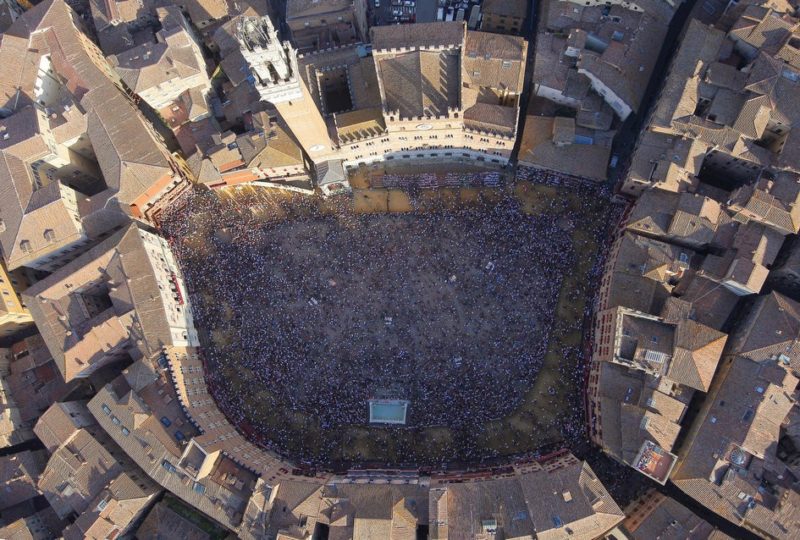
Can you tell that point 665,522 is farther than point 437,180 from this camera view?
No

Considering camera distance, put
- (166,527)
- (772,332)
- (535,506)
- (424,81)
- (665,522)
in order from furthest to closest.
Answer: (424,81), (166,527), (772,332), (665,522), (535,506)

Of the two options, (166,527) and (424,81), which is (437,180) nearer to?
(424,81)

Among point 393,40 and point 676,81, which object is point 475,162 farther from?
point 676,81

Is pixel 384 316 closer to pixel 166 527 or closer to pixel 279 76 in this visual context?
pixel 279 76

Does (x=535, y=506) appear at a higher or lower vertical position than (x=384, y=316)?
lower

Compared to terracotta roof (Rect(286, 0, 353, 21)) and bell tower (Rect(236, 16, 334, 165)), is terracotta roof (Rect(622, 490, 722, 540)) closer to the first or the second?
bell tower (Rect(236, 16, 334, 165))

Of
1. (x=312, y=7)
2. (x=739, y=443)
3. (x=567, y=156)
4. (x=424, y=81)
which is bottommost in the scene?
(x=739, y=443)

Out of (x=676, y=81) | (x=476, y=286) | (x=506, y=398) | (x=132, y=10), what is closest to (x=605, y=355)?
(x=506, y=398)

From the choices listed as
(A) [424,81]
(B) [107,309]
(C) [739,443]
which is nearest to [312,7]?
(A) [424,81]

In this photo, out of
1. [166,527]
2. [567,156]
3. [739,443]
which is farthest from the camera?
[567,156]
